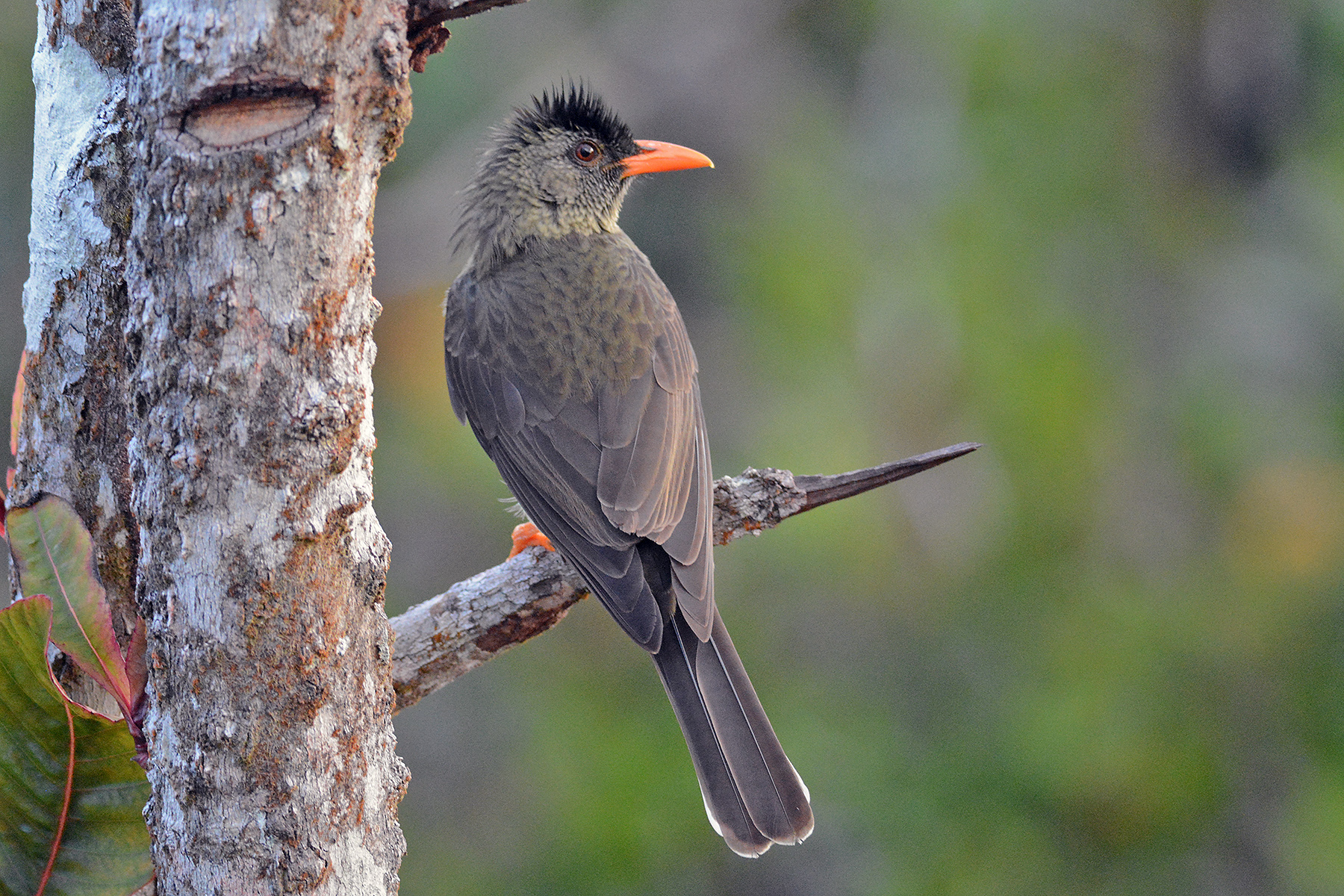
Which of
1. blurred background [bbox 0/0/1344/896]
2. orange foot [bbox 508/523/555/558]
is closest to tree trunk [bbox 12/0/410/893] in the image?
orange foot [bbox 508/523/555/558]

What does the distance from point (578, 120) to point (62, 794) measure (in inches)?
126

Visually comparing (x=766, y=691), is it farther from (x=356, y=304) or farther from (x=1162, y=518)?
(x=356, y=304)

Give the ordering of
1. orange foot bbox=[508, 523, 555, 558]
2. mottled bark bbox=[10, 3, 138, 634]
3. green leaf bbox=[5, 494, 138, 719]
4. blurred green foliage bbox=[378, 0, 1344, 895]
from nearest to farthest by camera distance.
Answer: green leaf bbox=[5, 494, 138, 719] → mottled bark bbox=[10, 3, 138, 634] → orange foot bbox=[508, 523, 555, 558] → blurred green foliage bbox=[378, 0, 1344, 895]

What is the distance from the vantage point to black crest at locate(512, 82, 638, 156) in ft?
15.1

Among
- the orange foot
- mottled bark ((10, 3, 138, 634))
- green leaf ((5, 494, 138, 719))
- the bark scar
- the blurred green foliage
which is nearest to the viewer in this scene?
the bark scar

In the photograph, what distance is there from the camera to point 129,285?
6.16ft

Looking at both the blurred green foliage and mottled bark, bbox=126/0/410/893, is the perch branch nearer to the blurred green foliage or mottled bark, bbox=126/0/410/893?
mottled bark, bbox=126/0/410/893

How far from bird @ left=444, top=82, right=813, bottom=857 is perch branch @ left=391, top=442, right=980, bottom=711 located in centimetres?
10

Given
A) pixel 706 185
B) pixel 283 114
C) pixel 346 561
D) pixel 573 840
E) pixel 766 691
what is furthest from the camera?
pixel 706 185

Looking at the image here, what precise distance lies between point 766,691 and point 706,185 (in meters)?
3.00

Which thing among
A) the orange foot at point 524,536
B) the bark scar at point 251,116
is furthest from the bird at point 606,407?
the bark scar at point 251,116

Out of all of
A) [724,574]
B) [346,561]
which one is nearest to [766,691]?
[724,574]

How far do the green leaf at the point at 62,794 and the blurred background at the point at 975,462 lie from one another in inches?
140

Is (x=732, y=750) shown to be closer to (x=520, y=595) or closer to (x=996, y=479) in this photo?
(x=520, y=595)
